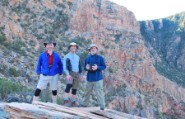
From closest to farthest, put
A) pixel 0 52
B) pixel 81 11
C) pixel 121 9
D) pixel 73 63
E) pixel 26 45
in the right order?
1. pixel 73 63
2. pixel 0 52
3. pixel 26 45
4. pixel 81 11
5. pixel 121 9

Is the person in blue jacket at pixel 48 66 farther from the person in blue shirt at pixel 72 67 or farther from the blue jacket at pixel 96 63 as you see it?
the blue jacket at pixel 96 63

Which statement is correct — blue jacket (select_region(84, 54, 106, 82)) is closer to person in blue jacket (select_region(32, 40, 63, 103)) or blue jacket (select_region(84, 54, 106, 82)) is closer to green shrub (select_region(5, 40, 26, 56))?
person in blue jacket (select_region(32, 40, 63, 103))

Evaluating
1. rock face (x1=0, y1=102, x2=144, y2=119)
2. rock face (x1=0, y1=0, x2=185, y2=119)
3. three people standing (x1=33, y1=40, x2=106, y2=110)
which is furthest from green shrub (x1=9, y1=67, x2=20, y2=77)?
rock face (x1=0, y1=102, x2=144, y2=119)

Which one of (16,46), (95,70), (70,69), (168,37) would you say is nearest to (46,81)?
(70,69)

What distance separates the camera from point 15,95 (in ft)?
36.9

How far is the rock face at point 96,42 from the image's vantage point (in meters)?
24.1

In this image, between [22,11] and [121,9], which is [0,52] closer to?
[22,11]

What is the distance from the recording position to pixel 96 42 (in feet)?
122

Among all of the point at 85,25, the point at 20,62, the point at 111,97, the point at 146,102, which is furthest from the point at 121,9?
the point at 20,62

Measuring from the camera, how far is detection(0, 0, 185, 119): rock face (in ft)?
79.1

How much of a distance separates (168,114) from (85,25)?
13852mm

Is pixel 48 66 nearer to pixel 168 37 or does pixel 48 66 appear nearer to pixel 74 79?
pixel 74 79

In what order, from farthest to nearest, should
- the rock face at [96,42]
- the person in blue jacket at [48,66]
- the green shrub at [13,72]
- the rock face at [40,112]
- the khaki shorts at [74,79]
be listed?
the rock face at [96,42], the green shrub at [13,72], the khaki shorts at [74,79], the person in blue jacket at [48,66], the rock face at [40,112]

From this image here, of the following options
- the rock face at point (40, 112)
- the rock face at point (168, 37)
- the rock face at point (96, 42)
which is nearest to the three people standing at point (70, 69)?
the rock face at point (40, 112)
